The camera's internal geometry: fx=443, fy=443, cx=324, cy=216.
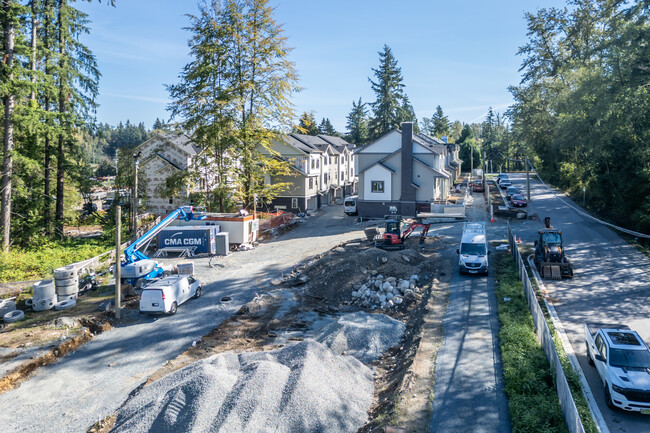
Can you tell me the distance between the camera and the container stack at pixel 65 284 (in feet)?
77.5

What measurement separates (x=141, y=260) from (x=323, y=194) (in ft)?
121

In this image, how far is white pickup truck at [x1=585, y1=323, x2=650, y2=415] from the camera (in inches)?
480

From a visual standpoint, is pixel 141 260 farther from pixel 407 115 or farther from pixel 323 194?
pixel 407 115

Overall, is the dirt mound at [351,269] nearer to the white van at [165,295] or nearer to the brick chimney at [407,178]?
the white van at [165,295]

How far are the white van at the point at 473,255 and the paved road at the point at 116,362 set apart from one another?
39.6ft

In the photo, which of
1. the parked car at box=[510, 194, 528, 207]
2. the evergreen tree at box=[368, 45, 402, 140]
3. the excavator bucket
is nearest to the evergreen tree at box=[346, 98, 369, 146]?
the evergreen tree at box=[368, 45, 402, 140]

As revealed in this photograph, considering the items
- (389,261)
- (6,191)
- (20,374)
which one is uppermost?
(6,191)

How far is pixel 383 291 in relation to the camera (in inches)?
975

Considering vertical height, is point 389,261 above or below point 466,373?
above

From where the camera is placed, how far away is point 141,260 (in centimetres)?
2664

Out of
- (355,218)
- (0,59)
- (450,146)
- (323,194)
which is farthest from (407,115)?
(0,59)

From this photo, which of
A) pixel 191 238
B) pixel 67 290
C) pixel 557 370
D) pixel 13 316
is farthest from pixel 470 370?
pixel 191 238

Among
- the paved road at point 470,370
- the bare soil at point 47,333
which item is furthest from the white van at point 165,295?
the paved road at point 470,370

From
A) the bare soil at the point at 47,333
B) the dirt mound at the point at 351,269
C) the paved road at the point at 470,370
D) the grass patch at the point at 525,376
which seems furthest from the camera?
the dirt mound at the point at 351,269
